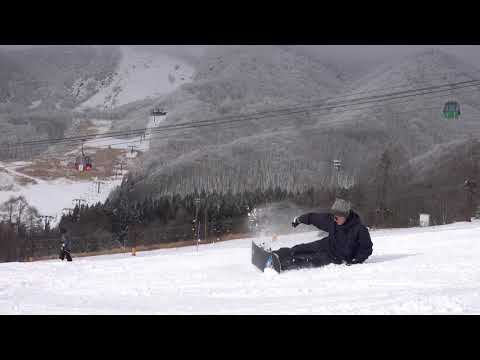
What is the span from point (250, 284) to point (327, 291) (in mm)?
1415

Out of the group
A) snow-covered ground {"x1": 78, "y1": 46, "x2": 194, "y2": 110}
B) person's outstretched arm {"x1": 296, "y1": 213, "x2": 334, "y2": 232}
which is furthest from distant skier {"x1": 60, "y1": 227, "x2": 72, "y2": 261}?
snow-covered ground {"x1": 78, "y1": 46, "x2": 194, "y2": 110}

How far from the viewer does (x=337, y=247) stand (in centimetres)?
933

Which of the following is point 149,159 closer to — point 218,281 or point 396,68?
point 396,68

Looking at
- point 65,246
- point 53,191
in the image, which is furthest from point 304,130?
point 65,246

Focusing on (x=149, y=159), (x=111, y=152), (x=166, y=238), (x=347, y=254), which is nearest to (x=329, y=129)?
(x=149, y=159)

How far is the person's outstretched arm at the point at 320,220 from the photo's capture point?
9.44 meters

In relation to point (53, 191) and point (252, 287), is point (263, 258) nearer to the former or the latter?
point (252, 287)

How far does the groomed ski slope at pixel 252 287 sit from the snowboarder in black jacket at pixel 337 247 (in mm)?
284

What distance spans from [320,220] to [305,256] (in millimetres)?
716

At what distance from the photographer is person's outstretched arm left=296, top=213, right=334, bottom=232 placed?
31.0ft

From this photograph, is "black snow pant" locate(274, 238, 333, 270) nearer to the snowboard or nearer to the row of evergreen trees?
the snowboard

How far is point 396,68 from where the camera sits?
576 ft

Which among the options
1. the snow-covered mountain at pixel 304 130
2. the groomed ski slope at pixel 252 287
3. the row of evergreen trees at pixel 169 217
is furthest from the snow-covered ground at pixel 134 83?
the groomed ski slope at pixel 252 287

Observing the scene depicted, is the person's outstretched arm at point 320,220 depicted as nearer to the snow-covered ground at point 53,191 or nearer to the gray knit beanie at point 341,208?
the gray knit beanie at point 341,208
